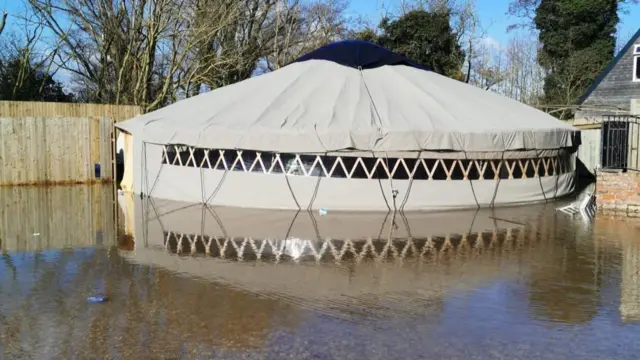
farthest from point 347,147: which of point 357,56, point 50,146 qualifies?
point 50,146

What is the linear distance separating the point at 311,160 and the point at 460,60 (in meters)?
14.7

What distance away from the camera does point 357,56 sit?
35.7ft

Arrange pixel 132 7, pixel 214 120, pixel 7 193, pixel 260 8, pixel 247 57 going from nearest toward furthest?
pixel 214 120, pixel 7 193, pixel 132 7, pixel 247 57, pixel 260 8

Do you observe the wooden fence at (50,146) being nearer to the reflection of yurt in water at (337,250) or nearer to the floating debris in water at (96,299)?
the reflection of yurt in water at (337,250)

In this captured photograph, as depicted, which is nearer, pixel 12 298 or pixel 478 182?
pixel 12 298

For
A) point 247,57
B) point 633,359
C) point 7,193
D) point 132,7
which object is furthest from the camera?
point 247,57

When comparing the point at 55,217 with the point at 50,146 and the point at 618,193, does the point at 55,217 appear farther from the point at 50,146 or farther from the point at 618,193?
the point at 618,193

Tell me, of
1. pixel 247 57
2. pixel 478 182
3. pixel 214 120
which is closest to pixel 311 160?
pixel 214 120

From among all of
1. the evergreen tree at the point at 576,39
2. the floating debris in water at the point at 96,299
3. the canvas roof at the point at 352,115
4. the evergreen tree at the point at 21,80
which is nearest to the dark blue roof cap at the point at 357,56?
the canvas roof at the point at 352,115

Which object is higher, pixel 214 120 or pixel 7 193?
pixel 214 120

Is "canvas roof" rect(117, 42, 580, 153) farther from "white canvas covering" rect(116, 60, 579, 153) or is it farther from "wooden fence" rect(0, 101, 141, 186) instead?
"wooden fence" rect(0, 101, 141, 186)

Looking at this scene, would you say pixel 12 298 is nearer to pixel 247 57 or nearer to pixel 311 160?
pixel 311 160

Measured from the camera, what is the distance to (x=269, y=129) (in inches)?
338

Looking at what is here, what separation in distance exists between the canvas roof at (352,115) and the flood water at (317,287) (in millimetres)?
1139
